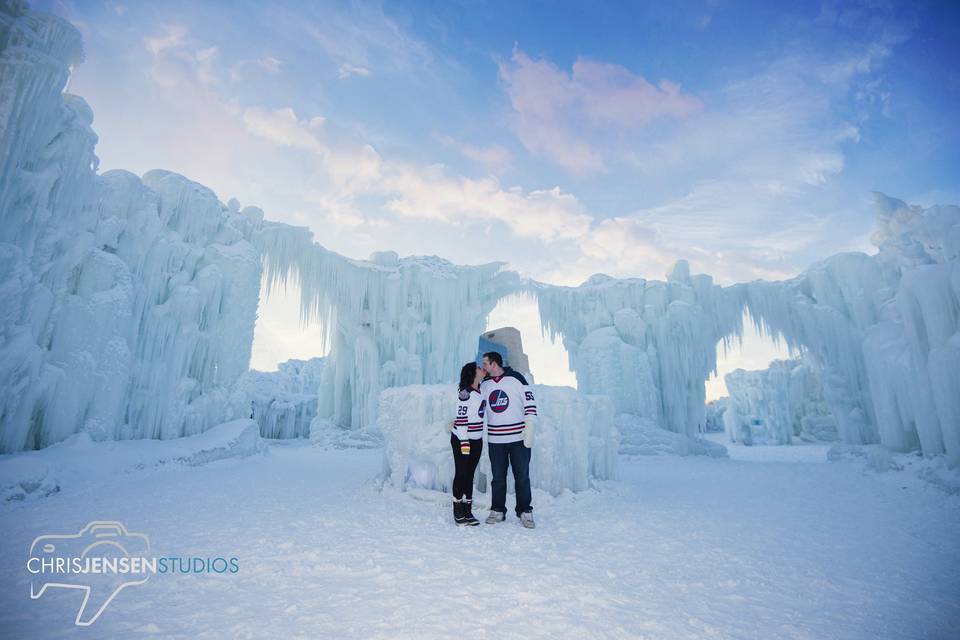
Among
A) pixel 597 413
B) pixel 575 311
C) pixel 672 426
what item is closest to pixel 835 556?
pixel 597 413

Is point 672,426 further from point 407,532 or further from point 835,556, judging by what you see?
point 407,532

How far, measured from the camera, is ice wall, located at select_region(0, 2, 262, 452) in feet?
16.4

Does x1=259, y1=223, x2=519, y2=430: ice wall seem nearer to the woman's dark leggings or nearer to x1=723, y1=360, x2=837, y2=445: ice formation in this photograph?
the woman's dark leggings

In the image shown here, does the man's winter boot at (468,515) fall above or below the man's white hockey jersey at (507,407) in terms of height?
below

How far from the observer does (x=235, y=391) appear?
982 centimetres

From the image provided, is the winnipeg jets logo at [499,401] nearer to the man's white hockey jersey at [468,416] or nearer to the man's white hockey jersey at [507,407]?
the man's white hockey jersey at [507,407]

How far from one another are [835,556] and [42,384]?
344 inches

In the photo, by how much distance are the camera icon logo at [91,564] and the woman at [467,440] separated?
7.34ft

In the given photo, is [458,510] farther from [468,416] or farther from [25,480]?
[25,480]

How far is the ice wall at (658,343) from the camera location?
48.9 feet

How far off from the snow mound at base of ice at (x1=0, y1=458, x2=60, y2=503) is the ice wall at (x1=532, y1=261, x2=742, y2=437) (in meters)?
13.8

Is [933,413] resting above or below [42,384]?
below

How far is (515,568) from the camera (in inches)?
101

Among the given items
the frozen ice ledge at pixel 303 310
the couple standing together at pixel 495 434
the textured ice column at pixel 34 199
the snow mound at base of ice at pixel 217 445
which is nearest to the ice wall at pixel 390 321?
the frozen ice ledge at pixel 303 310
